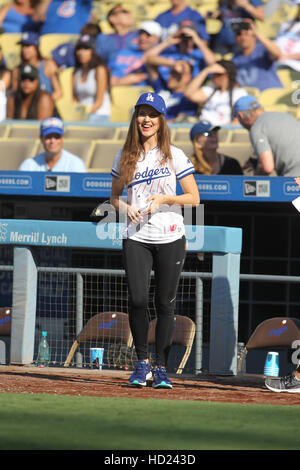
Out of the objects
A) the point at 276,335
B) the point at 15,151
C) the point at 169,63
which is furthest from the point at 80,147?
the point at 276,335

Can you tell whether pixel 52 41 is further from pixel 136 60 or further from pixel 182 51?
pixel 182 51

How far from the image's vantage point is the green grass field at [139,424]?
348 centimetres

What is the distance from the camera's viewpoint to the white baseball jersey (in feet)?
17.6

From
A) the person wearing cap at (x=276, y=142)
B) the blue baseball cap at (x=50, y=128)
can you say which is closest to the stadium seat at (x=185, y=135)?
the blue baseball cap at (x=50, y=128)

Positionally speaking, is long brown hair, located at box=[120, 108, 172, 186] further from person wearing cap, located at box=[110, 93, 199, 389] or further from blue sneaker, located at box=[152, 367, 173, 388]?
blue sneaker, located at box=[152, 367, 173, 388]

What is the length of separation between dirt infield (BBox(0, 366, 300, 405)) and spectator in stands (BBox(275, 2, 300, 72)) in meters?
6.69

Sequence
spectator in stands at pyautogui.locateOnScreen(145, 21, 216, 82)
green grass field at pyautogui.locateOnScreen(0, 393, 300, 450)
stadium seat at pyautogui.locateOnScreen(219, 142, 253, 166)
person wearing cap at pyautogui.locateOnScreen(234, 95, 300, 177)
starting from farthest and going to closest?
1. spectator in stands at pyautogui.locateOnScreen(145, 21, 216, 82)
2. stadium seat at pyautogui.locateOnScreen(219, 142, 253, 166)
3. person wearing cap at pyautogui.locateOnScreen(234, 95, 300, 177)
4. green grass field at pyautogui.locateOnScreen(0, 393, 300, 450)

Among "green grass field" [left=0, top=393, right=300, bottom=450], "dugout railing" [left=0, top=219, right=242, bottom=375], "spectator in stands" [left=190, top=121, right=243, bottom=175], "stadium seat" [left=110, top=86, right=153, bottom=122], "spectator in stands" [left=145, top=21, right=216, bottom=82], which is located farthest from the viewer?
"stadium seat" [left=110, top=86, right=153, bottom=122]

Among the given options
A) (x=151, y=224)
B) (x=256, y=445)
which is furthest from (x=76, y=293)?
(x=256, y=445)

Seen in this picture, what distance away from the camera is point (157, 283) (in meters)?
5.46

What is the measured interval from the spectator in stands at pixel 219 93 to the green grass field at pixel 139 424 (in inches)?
275

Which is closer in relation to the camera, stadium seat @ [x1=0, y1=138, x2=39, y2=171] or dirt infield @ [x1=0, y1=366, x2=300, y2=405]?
dirt infield @ [x1=0, y1=366, x2=300, y2=405]

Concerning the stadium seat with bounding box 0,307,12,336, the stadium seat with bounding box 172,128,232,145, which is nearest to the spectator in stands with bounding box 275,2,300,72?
the stadium seat with bounding box 172,128,232,145

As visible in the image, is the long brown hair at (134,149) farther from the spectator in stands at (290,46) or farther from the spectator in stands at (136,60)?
the spectator in stands at (136,60)
